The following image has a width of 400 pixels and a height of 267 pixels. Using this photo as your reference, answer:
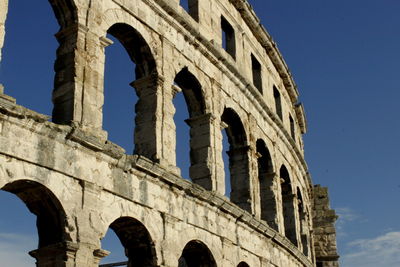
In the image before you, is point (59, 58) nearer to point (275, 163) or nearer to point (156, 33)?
point (156, 33)

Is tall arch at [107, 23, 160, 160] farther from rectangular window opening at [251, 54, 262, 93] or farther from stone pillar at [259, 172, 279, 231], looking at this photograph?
rectangular window opening at [251, 54, 262, 93]

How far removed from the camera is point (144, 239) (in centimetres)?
1174

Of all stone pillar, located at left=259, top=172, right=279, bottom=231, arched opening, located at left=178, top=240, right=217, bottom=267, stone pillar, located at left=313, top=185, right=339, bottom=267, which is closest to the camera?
arched opening, located at left=178, top=240, right=217, bottom=267

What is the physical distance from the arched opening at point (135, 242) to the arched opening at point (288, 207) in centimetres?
930

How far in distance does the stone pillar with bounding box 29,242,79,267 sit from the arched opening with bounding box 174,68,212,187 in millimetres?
5119

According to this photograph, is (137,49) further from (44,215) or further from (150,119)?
(44,215)

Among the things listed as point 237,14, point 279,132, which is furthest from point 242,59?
point 279,132

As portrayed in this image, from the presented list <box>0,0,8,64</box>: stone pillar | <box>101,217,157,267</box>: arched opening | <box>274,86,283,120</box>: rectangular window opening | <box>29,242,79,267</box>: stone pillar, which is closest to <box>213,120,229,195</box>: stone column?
<box>101,217,157,267</box>: arched opening

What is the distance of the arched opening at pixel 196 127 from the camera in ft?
47.8

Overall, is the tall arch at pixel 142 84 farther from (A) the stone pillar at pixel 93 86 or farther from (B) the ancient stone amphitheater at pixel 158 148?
(A) the stone pillar at pixel 93 86

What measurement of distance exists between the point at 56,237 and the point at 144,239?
2.17m

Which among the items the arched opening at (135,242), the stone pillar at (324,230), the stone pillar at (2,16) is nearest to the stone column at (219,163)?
the arched opening at (135,242)

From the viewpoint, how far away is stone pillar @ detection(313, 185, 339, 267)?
26219mm

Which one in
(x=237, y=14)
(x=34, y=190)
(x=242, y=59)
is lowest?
(x=34, y=190)
